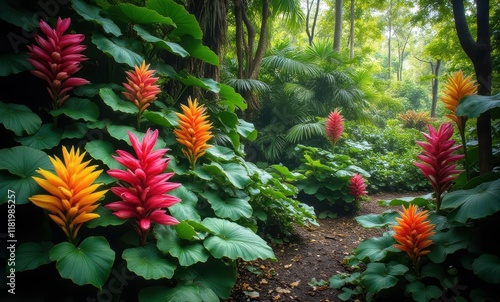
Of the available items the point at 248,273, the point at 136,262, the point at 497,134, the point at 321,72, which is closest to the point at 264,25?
the point at 321,72

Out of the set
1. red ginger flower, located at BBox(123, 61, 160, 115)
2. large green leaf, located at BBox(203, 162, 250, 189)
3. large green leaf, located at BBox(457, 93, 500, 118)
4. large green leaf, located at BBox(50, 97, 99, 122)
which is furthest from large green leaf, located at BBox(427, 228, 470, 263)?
large green leaf, located at BBox(50, 97, 99, 122)

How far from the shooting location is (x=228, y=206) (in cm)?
235

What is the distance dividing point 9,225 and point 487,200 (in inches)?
110

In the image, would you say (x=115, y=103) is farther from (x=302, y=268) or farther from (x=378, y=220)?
(x=378, y=220)

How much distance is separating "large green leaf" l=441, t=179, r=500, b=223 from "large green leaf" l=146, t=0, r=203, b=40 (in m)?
2.57

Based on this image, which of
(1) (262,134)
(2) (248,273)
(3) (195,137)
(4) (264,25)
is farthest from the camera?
(1) (262,134)

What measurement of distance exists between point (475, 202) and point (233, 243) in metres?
1.55

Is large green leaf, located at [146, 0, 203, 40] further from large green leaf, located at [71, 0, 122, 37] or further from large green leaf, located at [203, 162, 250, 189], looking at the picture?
large green leaf, located at [203, 162, 250, 189]

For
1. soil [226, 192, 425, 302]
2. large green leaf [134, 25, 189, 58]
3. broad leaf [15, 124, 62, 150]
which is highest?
large green leaf [134, 25, 189, 58]

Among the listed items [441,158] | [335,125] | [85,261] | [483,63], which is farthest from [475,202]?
[335,125]

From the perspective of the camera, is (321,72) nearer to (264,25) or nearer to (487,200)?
(264,25)

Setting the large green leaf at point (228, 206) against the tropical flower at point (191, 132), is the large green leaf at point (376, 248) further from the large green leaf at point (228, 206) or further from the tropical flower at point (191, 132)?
the tropical flower at point (191, 132)

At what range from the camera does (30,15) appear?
208 cm

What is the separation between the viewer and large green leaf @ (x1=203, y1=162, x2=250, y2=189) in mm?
2367
